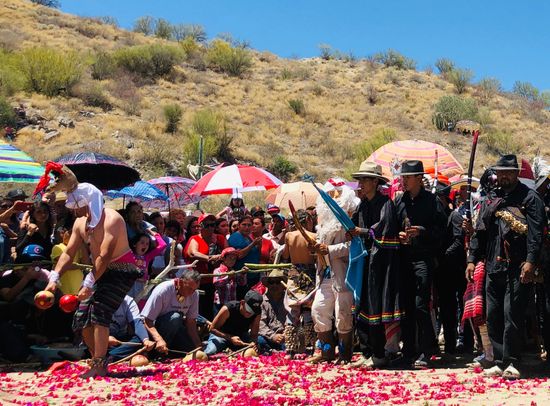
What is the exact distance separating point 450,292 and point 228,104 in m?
31.9

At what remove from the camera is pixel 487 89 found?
161ft

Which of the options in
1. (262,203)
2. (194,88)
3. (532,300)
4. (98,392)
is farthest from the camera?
(194,88)

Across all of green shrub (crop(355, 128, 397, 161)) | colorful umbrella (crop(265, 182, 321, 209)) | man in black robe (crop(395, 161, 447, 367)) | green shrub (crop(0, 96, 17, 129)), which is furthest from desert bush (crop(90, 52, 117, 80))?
man in black robe (crop(395, 161, 447, 367))

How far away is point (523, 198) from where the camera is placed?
714 centimetres

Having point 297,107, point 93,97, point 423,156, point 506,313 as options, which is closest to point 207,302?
point 423,156

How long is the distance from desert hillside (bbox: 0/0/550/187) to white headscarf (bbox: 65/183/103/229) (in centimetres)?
1944

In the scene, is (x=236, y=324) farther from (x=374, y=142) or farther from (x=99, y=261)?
(x=374, y=142)

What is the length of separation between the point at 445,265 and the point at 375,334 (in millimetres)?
1444

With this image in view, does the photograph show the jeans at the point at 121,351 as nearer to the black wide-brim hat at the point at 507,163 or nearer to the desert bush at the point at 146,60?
the black wide-brim hat at the point at 507,163

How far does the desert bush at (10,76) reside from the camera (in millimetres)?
30906

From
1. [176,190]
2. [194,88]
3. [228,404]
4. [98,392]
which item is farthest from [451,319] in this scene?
[194,88]

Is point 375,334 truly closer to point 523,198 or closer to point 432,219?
point 432,219

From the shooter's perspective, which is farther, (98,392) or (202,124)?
(202,124)

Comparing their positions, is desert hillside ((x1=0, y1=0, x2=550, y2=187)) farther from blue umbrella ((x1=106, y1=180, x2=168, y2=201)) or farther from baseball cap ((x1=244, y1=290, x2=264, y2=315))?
baseball cap ((x1=244, y1=290, x2=264, y2=315))
